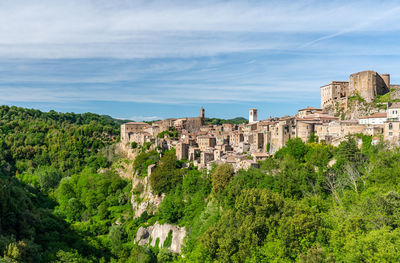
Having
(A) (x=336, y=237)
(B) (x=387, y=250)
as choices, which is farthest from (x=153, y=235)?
(B) (x=387, y=250)

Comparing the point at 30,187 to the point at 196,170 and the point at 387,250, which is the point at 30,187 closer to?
the point at 196,170

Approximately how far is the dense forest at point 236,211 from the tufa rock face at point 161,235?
1.00 meters

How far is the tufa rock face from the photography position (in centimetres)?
4972

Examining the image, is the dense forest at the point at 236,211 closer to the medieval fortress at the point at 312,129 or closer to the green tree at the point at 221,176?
the green tree at the point at 221,176

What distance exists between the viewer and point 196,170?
57188mm

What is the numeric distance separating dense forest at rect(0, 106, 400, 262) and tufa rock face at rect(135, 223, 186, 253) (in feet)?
3.27

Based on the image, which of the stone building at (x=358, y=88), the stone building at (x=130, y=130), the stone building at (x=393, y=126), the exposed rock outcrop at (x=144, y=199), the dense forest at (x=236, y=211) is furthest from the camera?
the stone building at (x=130, y=130)

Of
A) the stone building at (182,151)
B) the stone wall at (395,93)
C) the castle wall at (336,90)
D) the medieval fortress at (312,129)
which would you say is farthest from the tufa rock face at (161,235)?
the stone wall at (395,93)

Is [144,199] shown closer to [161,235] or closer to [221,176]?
[161,235]

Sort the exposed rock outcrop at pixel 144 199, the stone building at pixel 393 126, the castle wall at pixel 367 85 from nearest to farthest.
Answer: the stone building at pixel 393 126
the castle wall at pixel 367 85
the exposed rock outcrop at pixel 144 199

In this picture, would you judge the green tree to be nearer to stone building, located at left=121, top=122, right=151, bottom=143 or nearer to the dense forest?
the dense forest

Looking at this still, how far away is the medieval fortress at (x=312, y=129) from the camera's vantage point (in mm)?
47562

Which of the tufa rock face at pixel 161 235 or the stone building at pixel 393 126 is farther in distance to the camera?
the tufa rock face at pixel 161 235

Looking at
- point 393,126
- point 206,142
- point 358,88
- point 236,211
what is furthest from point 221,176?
point 358,88
